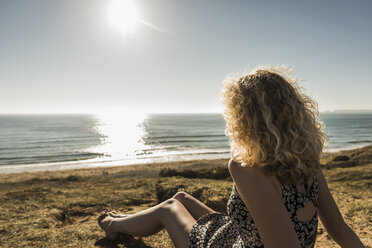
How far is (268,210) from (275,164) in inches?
10.0

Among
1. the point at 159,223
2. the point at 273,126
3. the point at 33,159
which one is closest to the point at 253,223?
the point at 273,126

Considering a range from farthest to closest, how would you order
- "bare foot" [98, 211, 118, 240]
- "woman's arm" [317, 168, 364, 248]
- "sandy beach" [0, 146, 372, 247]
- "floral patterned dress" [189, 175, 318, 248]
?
Result: "sandy beach" [0, 146, 372, 247] < "bare foot" [98, 211, 118, 240] < "woman's arm" [317, 168, 364, 248] < "floral patterned dress" [189, 175, 318, 248]

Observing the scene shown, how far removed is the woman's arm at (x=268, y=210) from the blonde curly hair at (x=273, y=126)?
0.08m

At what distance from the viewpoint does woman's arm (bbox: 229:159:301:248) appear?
50.5 inches

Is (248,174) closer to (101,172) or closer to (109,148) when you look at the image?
(101,172)

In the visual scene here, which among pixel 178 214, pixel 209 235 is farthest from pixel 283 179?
pixel 178 214

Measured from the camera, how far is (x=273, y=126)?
1399 millimetres

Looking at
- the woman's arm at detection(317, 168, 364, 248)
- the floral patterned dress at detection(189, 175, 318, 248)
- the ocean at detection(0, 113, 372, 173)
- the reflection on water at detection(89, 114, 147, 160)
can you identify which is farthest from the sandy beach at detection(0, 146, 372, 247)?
the reflection on water at detection(89, 114, 147, 160)

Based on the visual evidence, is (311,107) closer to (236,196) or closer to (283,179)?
(283,179)

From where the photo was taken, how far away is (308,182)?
1604 mm

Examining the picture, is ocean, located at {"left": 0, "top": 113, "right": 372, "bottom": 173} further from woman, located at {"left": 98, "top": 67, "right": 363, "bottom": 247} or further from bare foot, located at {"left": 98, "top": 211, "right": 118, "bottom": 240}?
bare foot, located at {"left": 98, "top": 211, "right": 118, "bottom": 240}

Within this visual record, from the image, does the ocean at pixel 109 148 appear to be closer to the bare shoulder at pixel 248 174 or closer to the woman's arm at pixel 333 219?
the woman's arm at pixel 333 219

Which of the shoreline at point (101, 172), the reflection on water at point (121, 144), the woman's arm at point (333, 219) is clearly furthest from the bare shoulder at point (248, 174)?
the reflection on water at point (121, 144)

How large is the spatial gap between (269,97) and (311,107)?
0.42 meters
